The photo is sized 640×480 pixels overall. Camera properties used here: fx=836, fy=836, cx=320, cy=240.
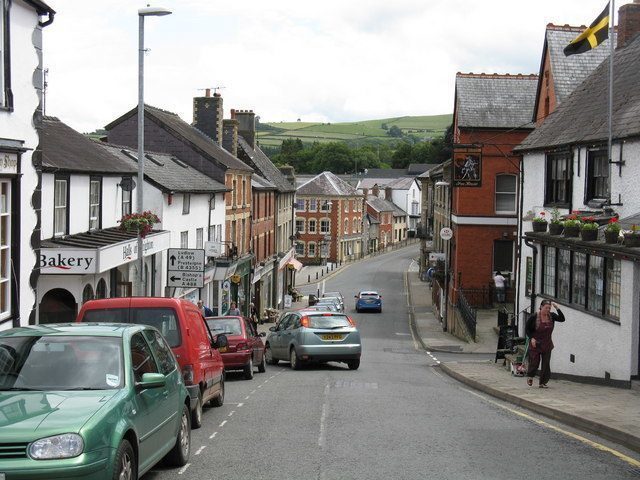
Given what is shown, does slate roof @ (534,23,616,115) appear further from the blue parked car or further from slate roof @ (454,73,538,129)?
the blue parked car

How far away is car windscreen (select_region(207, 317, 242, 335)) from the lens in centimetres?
2092

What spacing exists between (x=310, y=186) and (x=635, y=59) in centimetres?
8125

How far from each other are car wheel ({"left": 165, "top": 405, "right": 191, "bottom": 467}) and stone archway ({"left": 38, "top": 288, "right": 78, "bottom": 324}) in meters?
11.5

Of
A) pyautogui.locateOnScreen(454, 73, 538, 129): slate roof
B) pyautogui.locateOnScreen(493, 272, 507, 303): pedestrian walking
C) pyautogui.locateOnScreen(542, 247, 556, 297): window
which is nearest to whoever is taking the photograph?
pyautogui.locateOnScreen(542, 247, 556, 297): window

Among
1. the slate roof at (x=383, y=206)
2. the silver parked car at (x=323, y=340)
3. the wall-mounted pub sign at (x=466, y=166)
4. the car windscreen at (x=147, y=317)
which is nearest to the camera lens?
the car windscreen at (x=147, y=317)

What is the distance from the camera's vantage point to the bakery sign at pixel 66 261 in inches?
698

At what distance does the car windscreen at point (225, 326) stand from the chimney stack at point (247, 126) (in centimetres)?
3919

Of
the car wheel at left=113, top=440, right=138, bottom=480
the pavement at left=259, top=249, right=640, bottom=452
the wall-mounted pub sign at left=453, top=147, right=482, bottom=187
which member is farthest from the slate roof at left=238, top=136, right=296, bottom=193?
the car wheel at left=113, top=440, right=138, bottom=480

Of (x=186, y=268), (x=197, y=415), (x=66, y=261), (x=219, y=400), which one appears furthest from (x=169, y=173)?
(x=197, y=415)

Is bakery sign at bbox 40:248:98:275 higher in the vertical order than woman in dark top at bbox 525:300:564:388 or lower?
higher

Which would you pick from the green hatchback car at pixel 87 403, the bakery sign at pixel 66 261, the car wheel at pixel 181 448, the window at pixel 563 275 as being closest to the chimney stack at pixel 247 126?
the window at pixel 563 275

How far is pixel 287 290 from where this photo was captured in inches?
2717

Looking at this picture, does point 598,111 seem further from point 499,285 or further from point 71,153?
point 499,285

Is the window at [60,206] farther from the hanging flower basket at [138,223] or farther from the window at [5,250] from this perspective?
the window at [5,250]
